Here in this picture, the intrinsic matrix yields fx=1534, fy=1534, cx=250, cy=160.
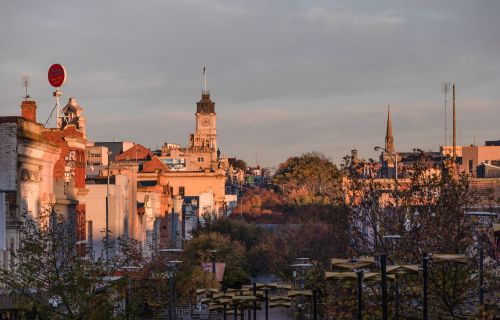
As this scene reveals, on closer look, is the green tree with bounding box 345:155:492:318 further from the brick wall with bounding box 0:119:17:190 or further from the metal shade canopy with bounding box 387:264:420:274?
the brick wall with bounding box 0:119:17:190

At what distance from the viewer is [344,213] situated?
58.9m

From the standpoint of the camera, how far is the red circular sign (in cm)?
7031

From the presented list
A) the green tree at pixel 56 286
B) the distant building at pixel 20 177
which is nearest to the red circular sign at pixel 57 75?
the distant building at pixel 20 177

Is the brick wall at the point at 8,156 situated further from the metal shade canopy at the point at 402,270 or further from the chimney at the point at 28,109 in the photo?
the metal shade canopy at the point at 402,270

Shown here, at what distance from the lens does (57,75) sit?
70.4m

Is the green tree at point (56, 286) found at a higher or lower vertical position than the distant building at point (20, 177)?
lower

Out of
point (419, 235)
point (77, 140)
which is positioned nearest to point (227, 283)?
point (77, 140)

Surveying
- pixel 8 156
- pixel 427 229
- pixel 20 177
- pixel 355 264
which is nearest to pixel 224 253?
pixel 20 177

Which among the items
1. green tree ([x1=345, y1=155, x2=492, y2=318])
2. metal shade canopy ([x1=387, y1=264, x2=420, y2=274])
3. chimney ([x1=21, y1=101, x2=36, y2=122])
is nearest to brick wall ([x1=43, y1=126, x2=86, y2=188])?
chimney ([x1=21, y1=101, x2=36, y2=122])

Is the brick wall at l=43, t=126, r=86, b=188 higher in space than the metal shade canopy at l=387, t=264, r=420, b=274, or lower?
higher

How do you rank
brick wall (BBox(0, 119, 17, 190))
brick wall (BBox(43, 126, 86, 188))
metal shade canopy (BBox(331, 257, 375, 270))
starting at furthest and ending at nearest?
brick wall (BBox(43, 126, 86, 188)), brick wall (BBox(0, 119, 17, 190)), metal shade canopy (BBox(331, 257, 375, 270))

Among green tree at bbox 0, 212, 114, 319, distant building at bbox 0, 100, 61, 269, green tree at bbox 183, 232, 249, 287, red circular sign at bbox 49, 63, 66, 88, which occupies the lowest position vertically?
green tree at bbox 183, 232, 249, 287

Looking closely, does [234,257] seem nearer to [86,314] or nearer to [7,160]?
[7,160]

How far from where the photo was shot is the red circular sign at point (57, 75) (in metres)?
70.3
